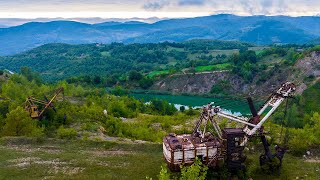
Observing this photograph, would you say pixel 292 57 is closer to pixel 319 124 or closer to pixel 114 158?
pixel 319 124

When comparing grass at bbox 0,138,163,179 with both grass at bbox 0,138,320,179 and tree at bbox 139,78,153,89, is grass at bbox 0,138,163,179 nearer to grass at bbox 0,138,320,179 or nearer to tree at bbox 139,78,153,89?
grass at bbox 0,138,320,179

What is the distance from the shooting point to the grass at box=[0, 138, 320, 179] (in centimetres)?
2703

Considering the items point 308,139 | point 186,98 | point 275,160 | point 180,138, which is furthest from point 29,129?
point 186,98

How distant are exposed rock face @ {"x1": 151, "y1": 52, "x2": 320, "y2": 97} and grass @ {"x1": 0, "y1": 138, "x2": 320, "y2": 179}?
81856 millimetres

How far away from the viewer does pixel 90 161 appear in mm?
29531

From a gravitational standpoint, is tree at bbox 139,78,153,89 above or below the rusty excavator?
below

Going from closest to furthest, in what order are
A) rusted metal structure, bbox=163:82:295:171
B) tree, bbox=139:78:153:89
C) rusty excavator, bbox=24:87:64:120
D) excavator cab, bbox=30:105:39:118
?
rusted metal structure, bbox=163:82:295:171, excavator cab, bbox=30:105:39:118, rusty excavator, bbox=24:87:64:120, tree, bbox=139:78:153:89

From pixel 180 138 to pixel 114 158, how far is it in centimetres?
694

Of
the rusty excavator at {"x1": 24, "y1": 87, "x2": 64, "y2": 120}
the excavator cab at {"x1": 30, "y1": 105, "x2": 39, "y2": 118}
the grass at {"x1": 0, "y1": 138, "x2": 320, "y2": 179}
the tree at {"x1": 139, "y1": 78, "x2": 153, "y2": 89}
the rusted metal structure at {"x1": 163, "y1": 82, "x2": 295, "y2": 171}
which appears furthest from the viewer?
the tree at {"x1": 139, "y1": 78, "x2": 153, "y2": 89}

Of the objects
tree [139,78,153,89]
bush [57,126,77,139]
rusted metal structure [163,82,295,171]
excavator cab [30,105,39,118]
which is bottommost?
tree [139,78,153,89]

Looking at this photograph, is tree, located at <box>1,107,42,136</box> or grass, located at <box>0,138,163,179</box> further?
tree, located at <box>1,107,42,136</box>

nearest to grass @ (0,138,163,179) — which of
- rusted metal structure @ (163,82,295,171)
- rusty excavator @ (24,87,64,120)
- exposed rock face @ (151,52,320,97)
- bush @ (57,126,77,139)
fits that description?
rusted metal structure @ (163,82,295,171)

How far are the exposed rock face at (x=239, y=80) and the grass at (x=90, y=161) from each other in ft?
269

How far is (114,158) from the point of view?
30500mm
